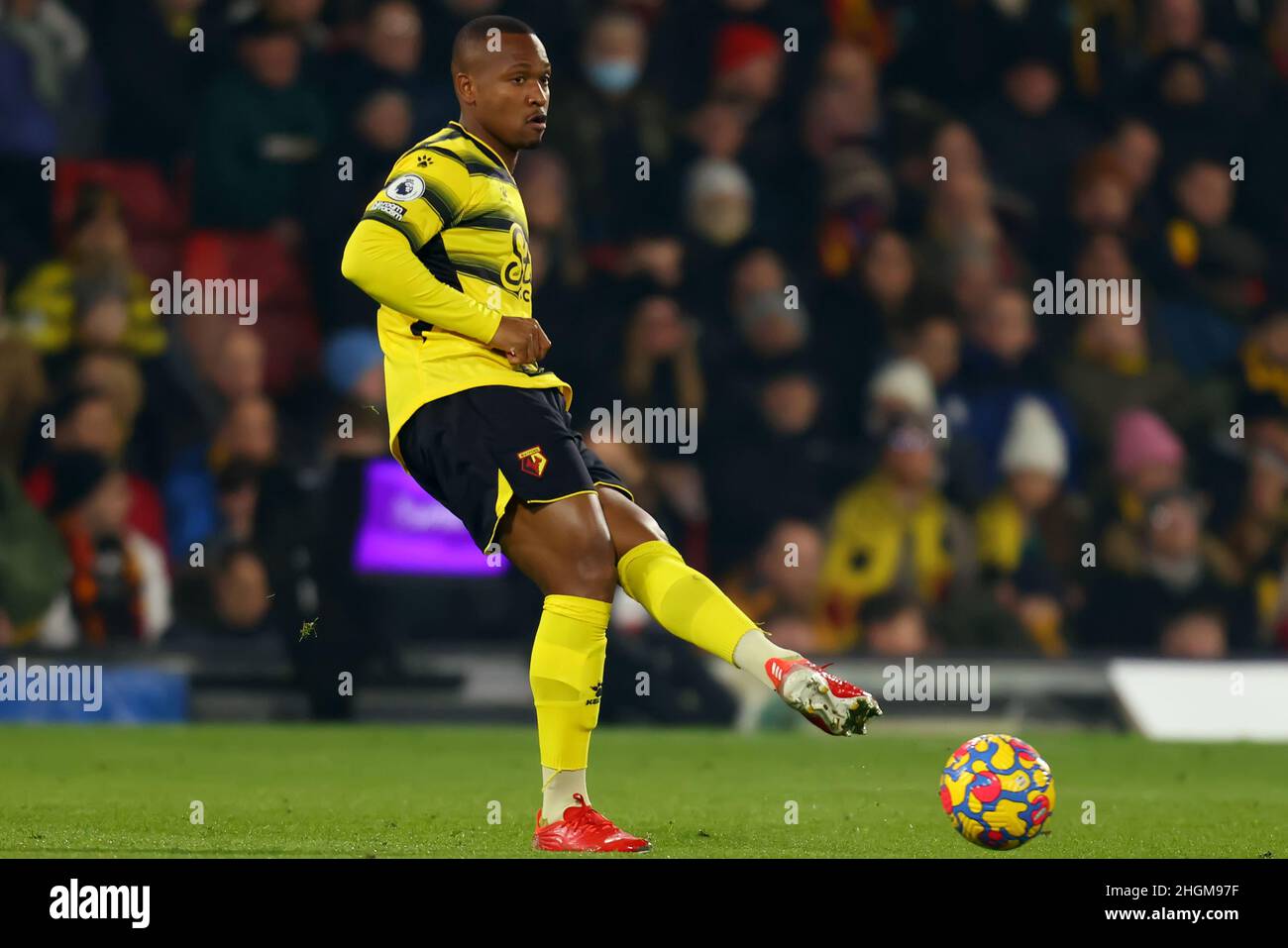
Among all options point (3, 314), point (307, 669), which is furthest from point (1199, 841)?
point (3, 314)

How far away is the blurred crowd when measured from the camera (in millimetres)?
10227

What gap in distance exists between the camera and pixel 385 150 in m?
10.9

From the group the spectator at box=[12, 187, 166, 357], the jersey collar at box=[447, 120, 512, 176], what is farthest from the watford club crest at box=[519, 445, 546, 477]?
the spectator at box=[12, 187, 166, 357]

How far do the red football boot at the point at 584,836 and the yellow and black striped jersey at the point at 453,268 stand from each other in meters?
1.07

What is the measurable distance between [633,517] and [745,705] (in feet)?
14.7

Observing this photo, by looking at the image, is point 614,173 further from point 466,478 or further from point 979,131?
point 466,478

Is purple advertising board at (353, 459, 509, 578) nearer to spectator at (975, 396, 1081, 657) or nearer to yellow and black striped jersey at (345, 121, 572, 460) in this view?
spectator at (975, 396, 1081, 657)

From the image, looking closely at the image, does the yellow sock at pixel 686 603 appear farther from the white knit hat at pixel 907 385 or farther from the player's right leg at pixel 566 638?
the white knit hat at pixel 907 385

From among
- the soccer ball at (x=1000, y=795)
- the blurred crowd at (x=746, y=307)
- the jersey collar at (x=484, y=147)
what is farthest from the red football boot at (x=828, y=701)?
the blurred crowd at (x=746, y=307)

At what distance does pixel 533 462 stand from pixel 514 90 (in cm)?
100

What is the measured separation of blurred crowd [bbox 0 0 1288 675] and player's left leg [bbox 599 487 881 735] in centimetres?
450

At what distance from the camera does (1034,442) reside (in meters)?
11.0

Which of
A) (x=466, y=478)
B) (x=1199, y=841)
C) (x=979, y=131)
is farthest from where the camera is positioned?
(x=979, y=131)

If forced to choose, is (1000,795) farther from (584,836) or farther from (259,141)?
(259,141)
